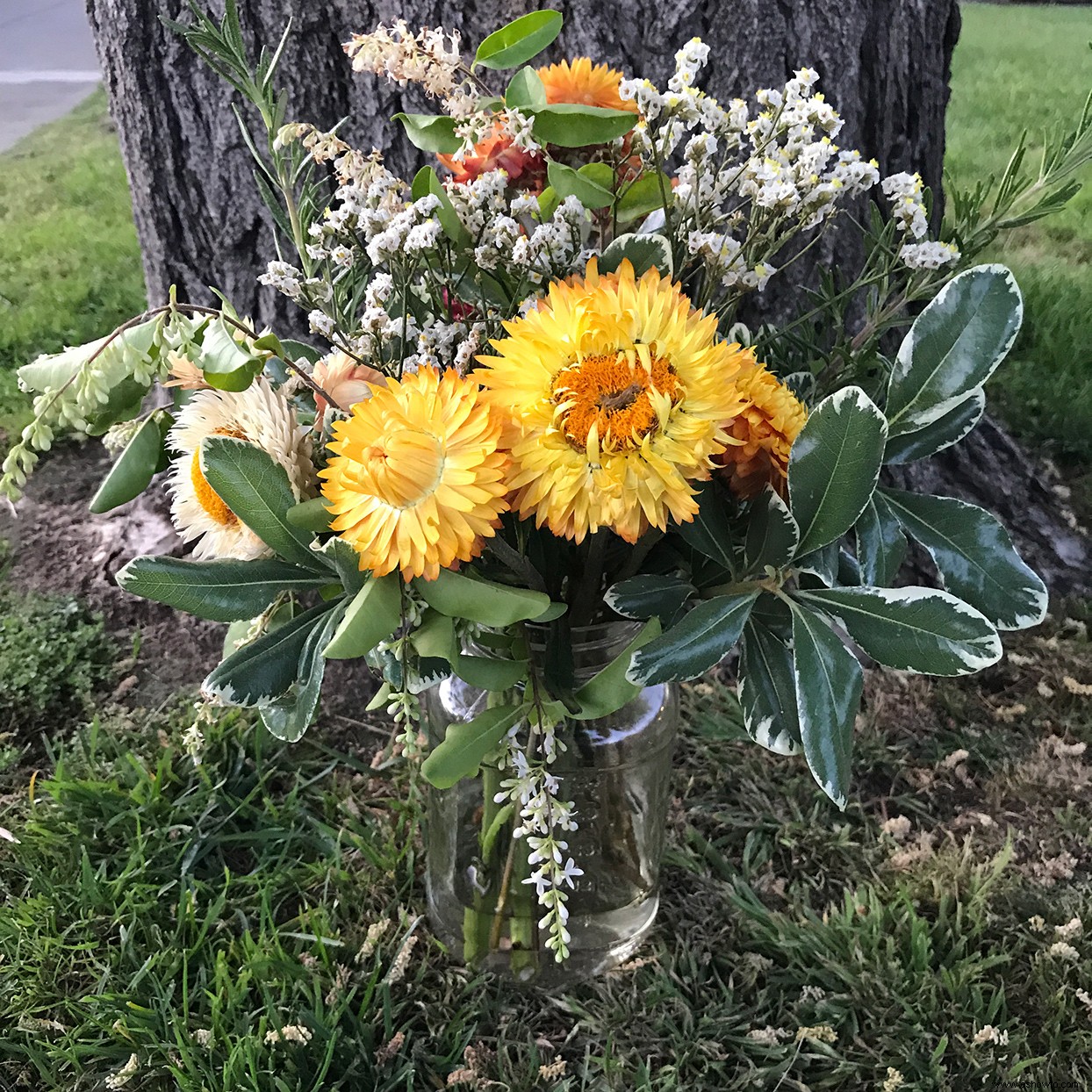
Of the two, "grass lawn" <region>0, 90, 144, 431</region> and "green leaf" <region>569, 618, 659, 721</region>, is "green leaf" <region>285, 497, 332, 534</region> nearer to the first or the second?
"green leaf" <region>569, 618, 659, 721</region>

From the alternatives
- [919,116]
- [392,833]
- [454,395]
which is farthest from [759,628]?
[919,116]

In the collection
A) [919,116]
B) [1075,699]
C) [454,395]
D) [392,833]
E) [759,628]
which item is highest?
[454,395]

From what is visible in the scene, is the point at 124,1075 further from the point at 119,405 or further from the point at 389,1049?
the point at 119,405

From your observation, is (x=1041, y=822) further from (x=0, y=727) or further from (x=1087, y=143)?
(x=0, y=727)

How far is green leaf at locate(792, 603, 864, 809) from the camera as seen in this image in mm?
567

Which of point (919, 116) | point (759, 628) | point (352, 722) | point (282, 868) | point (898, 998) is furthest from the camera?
point (352, 722)

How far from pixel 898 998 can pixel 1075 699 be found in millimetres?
613

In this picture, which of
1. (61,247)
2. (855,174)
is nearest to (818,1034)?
(855,174)

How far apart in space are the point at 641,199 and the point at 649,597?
0.28 metres

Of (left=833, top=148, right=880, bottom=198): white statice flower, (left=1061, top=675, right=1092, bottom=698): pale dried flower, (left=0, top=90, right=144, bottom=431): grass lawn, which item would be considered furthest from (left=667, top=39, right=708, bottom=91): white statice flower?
(left=0, top=90, right=144, bottom=431): grass lawn

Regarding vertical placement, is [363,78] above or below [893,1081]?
above

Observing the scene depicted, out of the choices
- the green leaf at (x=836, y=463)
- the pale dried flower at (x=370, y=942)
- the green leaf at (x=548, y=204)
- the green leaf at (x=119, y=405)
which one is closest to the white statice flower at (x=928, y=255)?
the green leaf at (x=836, y=463)

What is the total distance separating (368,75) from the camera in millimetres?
1138

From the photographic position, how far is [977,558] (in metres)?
0.60
